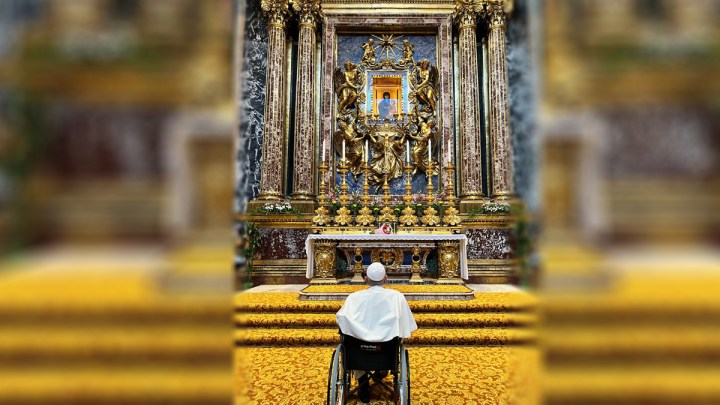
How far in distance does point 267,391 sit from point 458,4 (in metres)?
9.28

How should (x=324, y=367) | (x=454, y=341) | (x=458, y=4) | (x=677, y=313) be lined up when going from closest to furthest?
(x=677, y=313) < (x=324, y=367) < (x=454, y=341) < (x=458, y=4)

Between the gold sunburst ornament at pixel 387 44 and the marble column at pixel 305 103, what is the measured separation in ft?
5.42

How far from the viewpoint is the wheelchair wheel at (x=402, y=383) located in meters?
2.60

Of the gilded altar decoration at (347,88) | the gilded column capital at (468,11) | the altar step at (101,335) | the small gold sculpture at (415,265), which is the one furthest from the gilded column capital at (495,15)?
the altar step at (101,335)

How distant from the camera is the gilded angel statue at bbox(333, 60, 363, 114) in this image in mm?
9305

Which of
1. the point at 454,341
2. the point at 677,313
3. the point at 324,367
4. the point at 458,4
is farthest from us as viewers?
the point at 458,4

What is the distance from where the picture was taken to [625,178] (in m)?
0.83

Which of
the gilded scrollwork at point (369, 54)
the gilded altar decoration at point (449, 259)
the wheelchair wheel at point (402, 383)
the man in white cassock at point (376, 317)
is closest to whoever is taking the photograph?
the wheelchair wheel at point (402, 383)

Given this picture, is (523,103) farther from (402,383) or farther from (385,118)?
(385,118)

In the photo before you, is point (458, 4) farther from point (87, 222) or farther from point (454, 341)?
point (87, 222)

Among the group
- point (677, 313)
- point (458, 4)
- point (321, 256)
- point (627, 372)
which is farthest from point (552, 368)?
point (458, 4)

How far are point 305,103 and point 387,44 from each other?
103 inches

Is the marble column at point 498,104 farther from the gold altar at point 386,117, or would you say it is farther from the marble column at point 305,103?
the marble column at point 305,103

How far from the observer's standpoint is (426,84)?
9.34 meters
